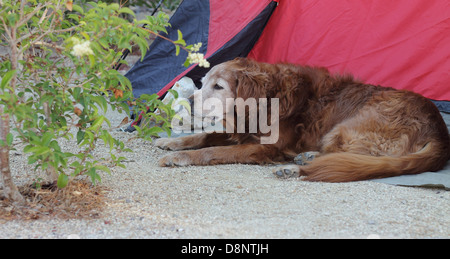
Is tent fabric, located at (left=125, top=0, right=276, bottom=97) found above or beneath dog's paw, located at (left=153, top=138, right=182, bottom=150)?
above

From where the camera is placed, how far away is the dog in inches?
112

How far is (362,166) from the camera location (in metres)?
2.78

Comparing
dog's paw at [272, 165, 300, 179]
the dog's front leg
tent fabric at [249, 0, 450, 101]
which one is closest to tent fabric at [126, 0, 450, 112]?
tent fabric at [249, 0, 450, 101]

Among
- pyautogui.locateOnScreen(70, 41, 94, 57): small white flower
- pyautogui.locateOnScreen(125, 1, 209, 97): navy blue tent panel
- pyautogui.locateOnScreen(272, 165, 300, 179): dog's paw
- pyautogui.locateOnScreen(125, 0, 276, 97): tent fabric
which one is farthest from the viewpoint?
pyautogui.locateOnScreen(125, 1, 209, 97): navy blue tent panel

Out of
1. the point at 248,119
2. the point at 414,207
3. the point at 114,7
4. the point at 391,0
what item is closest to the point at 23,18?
the point at 114,7

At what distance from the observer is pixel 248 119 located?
3428 millimetres

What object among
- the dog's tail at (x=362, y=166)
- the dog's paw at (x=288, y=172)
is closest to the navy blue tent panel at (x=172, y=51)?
the dog's paw at (x=288, y=172)

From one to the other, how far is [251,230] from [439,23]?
2558 millimetres

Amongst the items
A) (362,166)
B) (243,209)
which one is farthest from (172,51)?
(243,209)

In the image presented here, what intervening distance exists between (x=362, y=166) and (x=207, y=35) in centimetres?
190

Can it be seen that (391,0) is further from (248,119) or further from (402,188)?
(402,188)

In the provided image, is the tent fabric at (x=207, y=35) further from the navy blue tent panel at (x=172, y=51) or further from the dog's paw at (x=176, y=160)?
the dog's paw at (x=176, y=160)

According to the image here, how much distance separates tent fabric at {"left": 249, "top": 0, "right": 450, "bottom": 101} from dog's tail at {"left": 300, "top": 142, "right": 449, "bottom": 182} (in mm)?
969

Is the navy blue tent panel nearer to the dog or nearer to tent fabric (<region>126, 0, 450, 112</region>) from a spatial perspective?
tent fabric (<region>126, 0, 450, 112</region>)
